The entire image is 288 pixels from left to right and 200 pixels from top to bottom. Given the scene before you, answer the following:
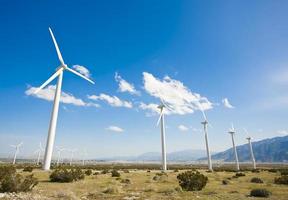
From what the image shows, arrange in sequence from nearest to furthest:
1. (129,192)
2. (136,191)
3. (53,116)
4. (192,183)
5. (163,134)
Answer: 1. (129,192)
2. (136,191)
3. (192,183)
4. (53,116)
5. (163,134)

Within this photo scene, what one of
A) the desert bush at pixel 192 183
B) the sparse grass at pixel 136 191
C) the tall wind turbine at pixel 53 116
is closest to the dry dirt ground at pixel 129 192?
the sparse grass at pixel 136 191

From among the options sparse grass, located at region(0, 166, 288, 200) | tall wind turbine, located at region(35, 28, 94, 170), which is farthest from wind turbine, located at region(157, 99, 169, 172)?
sparse grass, located at region(0, 166, 288, 200)

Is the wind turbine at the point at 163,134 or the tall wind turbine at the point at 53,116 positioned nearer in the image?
the tall wind turbine at the point at 53,116

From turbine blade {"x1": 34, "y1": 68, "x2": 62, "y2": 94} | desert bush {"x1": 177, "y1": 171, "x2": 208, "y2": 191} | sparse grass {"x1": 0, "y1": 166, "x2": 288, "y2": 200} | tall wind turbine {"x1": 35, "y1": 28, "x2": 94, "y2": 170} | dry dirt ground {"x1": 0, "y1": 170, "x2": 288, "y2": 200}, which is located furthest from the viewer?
tall wind turbine {"x1": 35, "y1": 28, "x2": 94, "y2": 170}

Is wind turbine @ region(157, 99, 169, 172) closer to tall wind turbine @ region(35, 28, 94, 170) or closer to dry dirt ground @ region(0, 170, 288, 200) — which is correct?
tall wind turbine @ region(35, 28, 94, 170)

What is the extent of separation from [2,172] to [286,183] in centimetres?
2935

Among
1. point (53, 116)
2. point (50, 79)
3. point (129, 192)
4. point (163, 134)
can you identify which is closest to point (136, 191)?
point (129, 192)

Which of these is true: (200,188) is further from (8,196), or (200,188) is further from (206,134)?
(206,134)

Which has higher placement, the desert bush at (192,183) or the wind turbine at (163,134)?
the wind turbine at (163,134)

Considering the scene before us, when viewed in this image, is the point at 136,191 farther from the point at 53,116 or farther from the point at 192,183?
the point at 53,116

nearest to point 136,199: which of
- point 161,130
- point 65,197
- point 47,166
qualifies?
point 65,197

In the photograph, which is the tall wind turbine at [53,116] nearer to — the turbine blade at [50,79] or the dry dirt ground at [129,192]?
the turbine blade at [50,79]

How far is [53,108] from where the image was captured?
38094 mm

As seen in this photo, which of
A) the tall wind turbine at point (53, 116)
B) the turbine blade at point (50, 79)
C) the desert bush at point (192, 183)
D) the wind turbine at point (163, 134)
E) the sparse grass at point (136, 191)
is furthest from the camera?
the wind turbine at point (163, 134)
